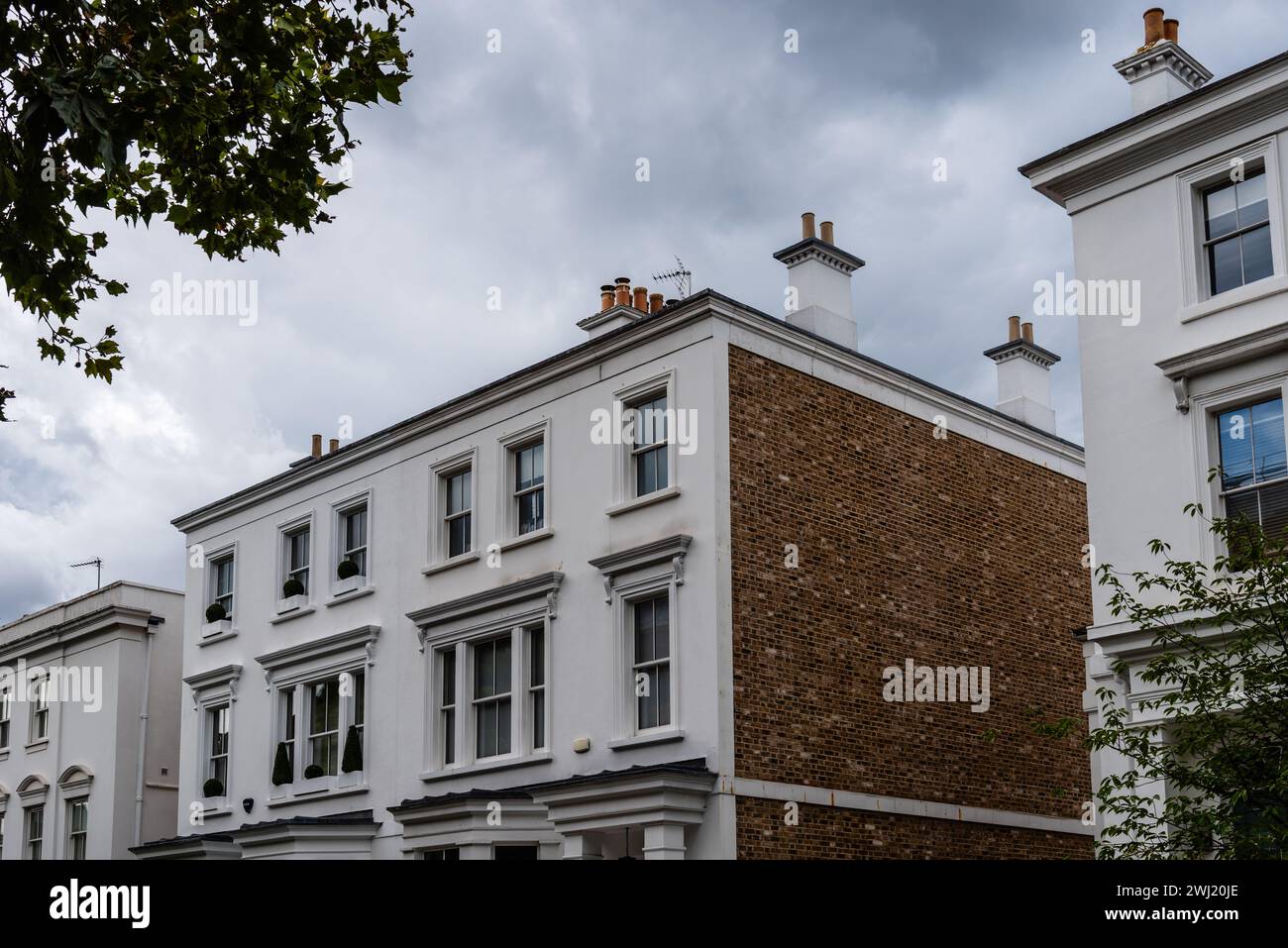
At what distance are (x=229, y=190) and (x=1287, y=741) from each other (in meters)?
9.46

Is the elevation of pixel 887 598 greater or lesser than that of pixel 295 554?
lesser

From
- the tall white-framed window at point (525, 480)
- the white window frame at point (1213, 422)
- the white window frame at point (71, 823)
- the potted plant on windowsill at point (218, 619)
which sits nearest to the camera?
the white window frame at point (1213, 422)

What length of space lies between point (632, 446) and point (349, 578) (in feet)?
24.2

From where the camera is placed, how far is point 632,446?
2244cm

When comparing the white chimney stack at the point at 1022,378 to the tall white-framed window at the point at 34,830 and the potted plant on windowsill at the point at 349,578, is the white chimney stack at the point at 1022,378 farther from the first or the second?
the tall white-framed window at the point at 34,830

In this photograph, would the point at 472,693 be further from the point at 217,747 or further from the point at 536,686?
the point at 217,747

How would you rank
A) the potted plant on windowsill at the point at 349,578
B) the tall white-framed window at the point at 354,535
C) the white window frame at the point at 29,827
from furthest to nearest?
the white window frame at the point at 29,827 < the tall white-framed window at the point at 354,535 < the potted plant on windowsill at the point at 349,578

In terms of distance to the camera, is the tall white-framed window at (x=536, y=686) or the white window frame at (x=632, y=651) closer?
the white window frame at (x=632, y=651)

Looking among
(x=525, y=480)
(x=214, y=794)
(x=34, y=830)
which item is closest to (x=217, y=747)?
(x=214, y=794)

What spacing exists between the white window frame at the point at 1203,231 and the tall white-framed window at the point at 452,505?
12.0 meters

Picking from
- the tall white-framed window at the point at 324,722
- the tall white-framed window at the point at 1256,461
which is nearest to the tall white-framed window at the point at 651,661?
the tall white-framed window at the point at 324,722

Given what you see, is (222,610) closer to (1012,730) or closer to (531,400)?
(531,400)

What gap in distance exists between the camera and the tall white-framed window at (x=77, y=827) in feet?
110
